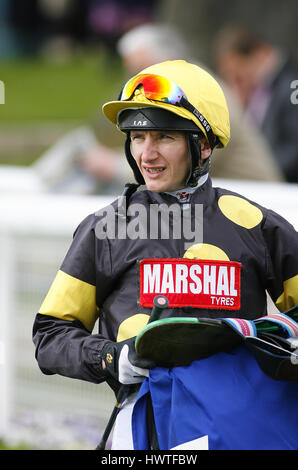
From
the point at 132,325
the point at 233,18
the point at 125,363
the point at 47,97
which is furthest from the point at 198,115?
the point at 47,97

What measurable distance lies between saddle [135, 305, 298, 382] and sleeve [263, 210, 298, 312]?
9.1 inches

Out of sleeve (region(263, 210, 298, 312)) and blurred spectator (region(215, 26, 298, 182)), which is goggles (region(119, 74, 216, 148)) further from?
blurred spectator (region(215, 26, 298, 182))

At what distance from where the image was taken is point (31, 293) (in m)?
5.00

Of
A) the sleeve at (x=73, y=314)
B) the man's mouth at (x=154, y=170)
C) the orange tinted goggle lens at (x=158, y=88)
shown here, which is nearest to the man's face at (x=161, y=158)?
the man's mouth at (x=154, y=170)

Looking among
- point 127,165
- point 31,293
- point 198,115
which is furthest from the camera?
point 127,165

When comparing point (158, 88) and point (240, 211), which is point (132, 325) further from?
point (158, 88)

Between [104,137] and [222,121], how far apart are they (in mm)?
3620

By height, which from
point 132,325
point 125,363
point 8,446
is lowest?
point 8,446

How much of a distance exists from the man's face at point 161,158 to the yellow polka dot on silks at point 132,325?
390mm

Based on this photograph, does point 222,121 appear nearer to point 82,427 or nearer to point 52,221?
point 52,221

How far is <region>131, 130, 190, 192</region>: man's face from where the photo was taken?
285 centimetres

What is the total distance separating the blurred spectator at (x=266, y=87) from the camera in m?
6.71

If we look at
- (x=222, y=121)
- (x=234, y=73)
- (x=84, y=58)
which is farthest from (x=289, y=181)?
(x=84, y=58)

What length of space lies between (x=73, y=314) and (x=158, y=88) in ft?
2.42
